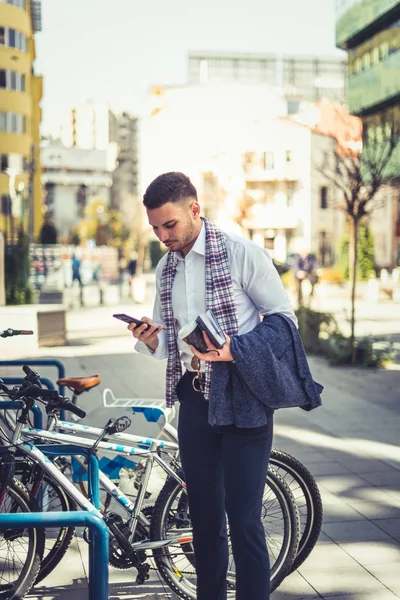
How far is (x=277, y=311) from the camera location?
3104 millimetres

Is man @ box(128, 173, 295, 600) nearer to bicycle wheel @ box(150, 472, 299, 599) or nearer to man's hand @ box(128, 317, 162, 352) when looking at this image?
man's hand @ box(128, 317, 162, 352)

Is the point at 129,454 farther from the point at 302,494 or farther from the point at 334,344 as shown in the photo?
the point at 334,344

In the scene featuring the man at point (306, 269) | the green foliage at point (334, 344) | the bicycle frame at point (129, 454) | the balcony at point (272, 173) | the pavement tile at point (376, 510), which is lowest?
the pavement tile at point (376, 510)

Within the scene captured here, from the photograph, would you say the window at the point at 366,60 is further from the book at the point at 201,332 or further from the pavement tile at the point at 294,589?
the book at the point at 201,332

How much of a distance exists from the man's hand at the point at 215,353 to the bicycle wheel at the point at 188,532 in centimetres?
111

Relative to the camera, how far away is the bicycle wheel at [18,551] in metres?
3.61

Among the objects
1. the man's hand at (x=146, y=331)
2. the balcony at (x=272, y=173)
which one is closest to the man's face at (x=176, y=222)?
the man's hand at (x=146, y=331)

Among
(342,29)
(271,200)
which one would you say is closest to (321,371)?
(342,29)

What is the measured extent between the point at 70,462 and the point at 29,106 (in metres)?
51.9

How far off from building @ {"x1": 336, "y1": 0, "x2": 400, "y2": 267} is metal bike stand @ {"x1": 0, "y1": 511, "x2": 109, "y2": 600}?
32350 millimetres

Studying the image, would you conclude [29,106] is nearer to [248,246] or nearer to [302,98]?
[302,98]

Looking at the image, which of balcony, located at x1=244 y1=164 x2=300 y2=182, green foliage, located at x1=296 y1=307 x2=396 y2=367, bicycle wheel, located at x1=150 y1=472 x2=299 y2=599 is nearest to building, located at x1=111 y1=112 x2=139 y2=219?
balcony, located at x1=244 y1=164 x2=300 y2=182

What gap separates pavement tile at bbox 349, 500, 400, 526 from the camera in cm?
533

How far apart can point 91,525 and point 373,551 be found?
2780 mm
